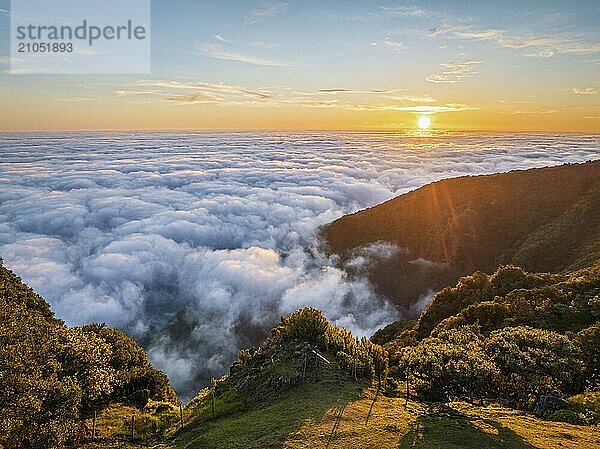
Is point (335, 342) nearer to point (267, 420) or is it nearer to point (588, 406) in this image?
point (267, 420)

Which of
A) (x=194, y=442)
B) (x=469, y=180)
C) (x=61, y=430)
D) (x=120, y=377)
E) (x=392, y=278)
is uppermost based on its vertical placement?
(x=469, y=180)

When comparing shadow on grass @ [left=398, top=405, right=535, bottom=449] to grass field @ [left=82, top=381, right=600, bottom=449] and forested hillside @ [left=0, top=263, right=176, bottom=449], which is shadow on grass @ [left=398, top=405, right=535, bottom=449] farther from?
forested hillside @ [left=0, top=263, right=176, bottom=449]

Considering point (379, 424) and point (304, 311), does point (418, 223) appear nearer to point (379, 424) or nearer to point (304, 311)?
point (304, 311)

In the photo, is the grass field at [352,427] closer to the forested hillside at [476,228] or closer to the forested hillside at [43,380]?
the forested hillside at [43,380]

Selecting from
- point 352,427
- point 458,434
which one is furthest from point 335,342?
point 458,434

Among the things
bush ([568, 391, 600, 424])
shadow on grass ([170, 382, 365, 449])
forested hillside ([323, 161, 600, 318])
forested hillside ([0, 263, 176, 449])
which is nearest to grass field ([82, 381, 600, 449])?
shadow on grass ([170, 382, 365, 449])

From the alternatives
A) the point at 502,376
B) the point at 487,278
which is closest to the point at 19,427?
the point at 502,376
